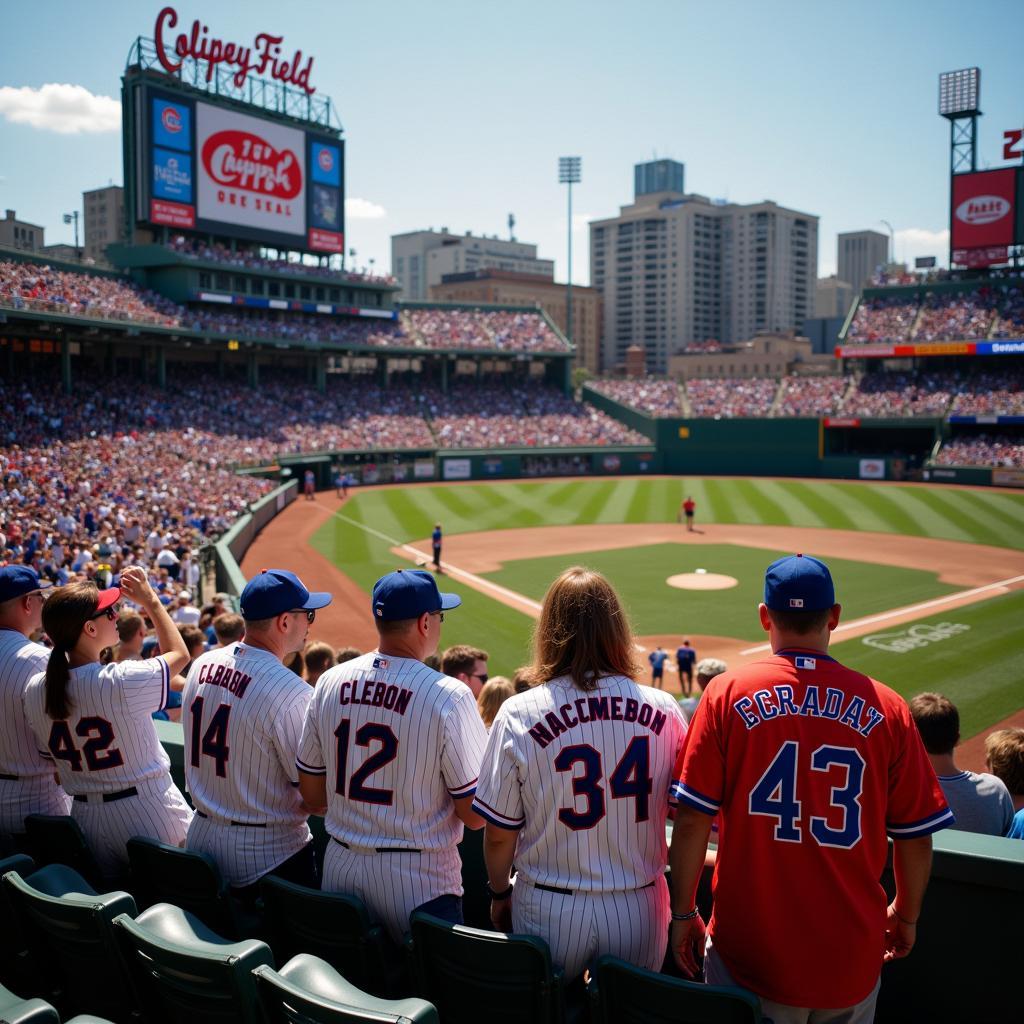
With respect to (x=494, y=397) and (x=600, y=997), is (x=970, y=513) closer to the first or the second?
(x=494, y=397)

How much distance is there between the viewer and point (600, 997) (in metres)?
2.91

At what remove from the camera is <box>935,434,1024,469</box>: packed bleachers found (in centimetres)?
4630

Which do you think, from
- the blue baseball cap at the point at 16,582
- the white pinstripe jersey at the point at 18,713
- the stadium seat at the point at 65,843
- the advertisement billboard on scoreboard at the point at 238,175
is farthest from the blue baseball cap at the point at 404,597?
the advertisement billboard on scoreboard at the point at 238,175

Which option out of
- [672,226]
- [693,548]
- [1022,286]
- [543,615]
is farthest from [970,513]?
[672,226]

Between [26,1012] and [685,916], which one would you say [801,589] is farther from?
[26,1012]

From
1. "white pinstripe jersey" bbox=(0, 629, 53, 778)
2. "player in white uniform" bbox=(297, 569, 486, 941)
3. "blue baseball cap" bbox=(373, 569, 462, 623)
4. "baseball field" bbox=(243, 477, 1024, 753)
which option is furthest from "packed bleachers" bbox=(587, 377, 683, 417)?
"player in white uniform" bbox=(297, 569, 486, 941)

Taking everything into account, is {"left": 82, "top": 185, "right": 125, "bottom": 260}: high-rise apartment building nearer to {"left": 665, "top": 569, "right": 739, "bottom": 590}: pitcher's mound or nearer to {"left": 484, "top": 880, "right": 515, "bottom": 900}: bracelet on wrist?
{"left": 665, "top": 569, "right": 739, "bottom": 590}: pitcher's mound

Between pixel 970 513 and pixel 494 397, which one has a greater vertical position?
pixel 494 397

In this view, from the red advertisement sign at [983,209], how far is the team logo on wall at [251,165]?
41020 millimetres

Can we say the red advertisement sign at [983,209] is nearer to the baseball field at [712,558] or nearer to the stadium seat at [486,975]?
the baseball field at [712,558]

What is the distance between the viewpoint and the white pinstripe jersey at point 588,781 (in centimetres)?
312

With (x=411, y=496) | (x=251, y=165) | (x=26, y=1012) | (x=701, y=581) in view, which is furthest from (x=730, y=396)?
(x=26, y=1012)

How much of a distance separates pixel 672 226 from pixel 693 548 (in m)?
148

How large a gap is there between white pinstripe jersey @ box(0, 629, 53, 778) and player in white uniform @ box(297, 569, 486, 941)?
1.94 m
